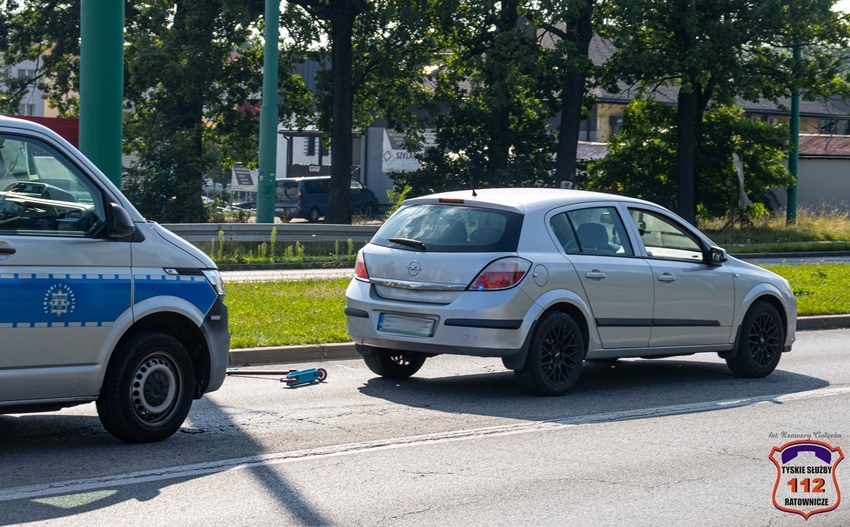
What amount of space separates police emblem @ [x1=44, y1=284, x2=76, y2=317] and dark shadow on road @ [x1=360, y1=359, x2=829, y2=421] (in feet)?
10.3

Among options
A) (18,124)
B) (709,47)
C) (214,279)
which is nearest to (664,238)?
(214,279)

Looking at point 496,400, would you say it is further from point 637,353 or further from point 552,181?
point 552,181

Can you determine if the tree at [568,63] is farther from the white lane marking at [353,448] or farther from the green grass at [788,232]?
the white lane marking at [353,448]

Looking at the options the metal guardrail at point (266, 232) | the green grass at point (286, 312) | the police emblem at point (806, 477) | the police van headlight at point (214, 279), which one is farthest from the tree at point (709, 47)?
the police van headlight at point (214, 279)

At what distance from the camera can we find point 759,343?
11109 mm

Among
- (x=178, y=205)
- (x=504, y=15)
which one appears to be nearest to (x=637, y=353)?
(x=178, y=205)

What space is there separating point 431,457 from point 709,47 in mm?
28354

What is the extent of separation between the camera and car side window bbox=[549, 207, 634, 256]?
9648 millimetres

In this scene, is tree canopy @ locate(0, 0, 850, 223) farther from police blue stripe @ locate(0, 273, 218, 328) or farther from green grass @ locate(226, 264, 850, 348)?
police blue stripe @ locate(0, 273, 218, 328)

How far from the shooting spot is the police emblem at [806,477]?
6.23 metres

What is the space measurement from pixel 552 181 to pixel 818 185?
14.4 metres

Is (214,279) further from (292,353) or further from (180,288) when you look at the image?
(292,353)

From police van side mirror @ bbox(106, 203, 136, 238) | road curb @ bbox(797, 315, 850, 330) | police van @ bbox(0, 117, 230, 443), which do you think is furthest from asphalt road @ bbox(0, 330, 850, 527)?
road curb @ bbox(797, 315, 850, 330)

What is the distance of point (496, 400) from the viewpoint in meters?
9.36
